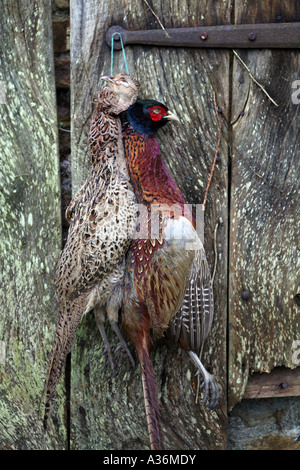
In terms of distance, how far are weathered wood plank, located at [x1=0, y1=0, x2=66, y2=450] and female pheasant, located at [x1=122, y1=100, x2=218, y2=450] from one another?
0.36 m

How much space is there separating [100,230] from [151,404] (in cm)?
58

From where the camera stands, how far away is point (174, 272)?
64.6 inches

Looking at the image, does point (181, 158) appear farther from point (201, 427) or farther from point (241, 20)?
point (201, 427)

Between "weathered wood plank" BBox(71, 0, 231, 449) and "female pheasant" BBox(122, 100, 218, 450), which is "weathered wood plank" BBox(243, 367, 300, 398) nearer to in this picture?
"weathered wood plank" BBox(71, 0, 231, 449)

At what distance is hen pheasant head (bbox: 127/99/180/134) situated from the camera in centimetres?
166

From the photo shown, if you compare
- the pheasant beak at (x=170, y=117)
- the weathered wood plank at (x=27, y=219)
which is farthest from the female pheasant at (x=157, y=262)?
the weathered wood plank at (x=27, y=219)

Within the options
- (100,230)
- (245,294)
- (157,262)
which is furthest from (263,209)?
(100,230)

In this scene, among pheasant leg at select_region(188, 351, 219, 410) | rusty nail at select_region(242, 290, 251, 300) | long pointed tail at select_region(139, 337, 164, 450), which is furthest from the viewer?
rusty nail at select_region(242, 290, 251, 300)

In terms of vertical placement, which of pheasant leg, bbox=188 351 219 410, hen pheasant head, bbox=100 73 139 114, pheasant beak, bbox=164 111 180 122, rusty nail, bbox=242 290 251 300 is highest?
hen pheasant head, bbox=100 73 139 114

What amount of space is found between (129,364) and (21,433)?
52 centimetres

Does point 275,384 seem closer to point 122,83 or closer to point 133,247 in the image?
point 133,247

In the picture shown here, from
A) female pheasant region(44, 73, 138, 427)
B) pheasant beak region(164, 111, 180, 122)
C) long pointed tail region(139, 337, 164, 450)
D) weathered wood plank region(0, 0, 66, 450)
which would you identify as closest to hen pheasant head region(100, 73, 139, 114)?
female pheasant region(44, 73, 138, 427)

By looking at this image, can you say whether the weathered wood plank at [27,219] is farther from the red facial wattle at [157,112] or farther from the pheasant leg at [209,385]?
the pheasant leg at [209,385]

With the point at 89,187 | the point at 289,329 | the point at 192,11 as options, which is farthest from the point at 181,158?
the point at 289,329
